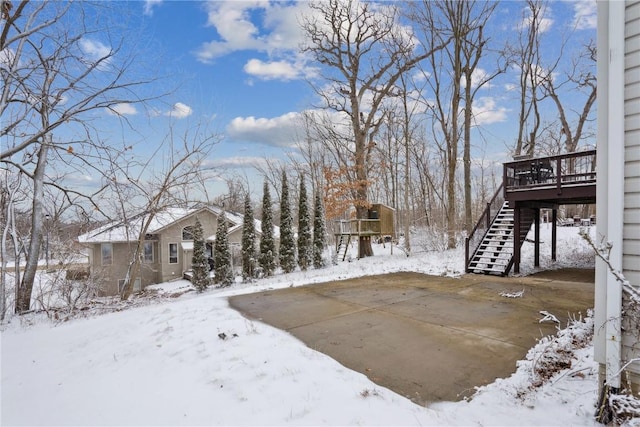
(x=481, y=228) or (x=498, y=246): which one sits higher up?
(x=481, y=228)

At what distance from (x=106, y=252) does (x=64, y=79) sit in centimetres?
1587

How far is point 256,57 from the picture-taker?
40.1ft

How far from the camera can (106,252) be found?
727 inches

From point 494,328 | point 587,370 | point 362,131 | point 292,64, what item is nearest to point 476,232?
point 494,328

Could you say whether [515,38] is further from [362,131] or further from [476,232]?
[476,232]

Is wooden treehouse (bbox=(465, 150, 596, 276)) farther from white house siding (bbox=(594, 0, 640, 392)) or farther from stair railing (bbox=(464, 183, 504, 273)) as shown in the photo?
white house siding (bbox=(594, 0, 640, 392))

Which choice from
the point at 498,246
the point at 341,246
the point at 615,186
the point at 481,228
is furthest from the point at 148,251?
the point at 615,186

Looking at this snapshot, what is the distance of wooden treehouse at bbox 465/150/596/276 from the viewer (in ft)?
25.8

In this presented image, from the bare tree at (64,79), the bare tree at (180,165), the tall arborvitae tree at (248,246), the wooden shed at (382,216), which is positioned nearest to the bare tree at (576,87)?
→ the wooden shed at (382,216)

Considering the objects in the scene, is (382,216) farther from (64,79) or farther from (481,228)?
(64,79)

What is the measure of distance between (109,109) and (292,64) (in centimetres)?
1354

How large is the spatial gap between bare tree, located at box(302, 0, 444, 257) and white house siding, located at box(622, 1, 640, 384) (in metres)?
13.0

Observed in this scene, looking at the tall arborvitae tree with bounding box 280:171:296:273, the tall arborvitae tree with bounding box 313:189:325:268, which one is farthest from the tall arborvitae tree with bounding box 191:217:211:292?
the tall arborvitae tree with bounding box 313:189:325:268

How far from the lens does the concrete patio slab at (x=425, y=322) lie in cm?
315
